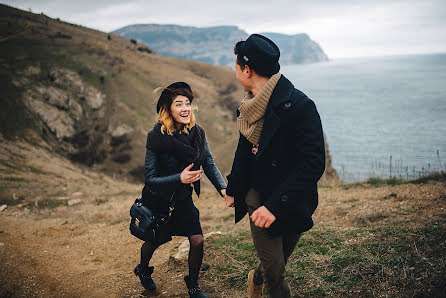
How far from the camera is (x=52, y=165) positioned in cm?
2025

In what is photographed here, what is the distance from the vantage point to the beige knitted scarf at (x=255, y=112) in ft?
8.12

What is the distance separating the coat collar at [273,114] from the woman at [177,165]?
3.42ft

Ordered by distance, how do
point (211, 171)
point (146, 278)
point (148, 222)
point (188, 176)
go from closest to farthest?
point (188, 176)
point (148, 222)
point (211, 171)
point (146, 278)

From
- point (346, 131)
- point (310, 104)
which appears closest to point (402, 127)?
point (346, 131)

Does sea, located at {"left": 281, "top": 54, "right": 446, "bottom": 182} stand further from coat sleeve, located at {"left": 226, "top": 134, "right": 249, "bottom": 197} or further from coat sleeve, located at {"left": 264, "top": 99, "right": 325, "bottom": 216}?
coat sleeve, located at {"left": 264, "top": 99, "right": 325, "bottom": 216}

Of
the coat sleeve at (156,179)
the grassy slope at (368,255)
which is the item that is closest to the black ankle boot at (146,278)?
the grassy slope at (368,255)

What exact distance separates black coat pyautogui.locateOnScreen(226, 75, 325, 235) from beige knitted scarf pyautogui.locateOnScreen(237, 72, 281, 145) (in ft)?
0.14

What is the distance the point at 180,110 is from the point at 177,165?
2.02ft

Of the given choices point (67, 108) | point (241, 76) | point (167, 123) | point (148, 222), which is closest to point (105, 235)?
point (148, 222)

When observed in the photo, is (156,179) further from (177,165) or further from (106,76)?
(106,76)

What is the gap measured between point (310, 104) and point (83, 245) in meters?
6.01

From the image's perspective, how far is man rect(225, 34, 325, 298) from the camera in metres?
2.33

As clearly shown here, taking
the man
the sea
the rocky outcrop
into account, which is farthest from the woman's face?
the rocky outcrop

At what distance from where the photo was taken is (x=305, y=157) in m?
2.31
